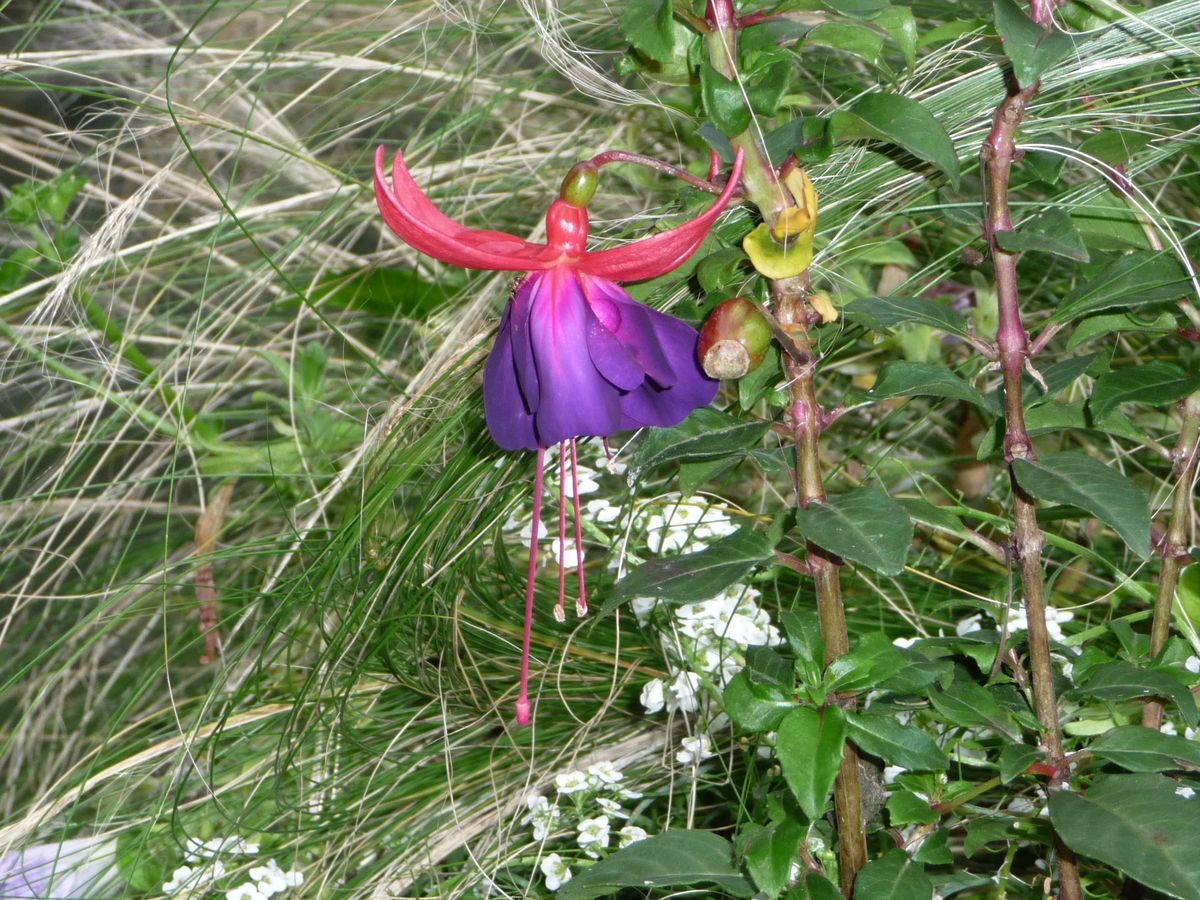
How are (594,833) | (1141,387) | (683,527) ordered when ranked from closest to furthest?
(1141,387) → (594,833) → (683,527)

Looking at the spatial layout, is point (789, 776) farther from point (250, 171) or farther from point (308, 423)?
point (250, 171)

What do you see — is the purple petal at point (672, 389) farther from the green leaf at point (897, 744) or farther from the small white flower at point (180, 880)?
the small white flower at point (180, 880)

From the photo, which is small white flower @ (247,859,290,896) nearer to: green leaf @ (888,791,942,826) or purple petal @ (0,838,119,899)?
purple petal @ (0,838,119,899)

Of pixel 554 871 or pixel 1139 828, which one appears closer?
pixel 1139 828

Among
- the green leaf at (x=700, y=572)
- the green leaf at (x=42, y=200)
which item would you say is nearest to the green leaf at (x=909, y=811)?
the green leaf at (x=700, y=572)

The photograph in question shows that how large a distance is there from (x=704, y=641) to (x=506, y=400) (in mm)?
364

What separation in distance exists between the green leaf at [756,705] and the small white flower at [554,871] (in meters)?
0.27

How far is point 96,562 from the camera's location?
1.31 meters

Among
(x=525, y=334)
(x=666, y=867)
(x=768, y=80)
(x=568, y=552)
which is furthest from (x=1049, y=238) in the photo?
(x=568, y=552)

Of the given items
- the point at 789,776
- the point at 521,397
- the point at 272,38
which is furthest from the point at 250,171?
the point at 789,776

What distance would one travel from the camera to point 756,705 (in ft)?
1.79

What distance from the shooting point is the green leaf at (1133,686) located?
542 mm

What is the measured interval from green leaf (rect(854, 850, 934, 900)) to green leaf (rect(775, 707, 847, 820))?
0.07 m

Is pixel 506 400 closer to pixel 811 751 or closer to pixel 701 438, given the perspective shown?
pixel 701 438
